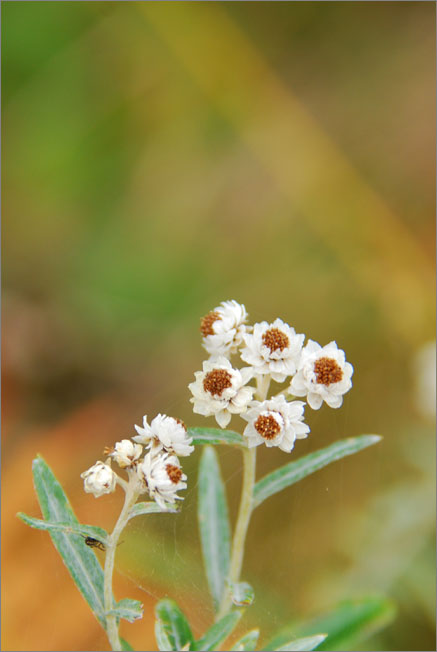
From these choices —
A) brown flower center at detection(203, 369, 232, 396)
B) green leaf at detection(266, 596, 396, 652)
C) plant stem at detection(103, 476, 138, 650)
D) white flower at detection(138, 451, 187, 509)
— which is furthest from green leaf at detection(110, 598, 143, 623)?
green leaf at detection(266, 596, 396, 652)

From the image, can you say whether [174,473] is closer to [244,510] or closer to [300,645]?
[244,510]

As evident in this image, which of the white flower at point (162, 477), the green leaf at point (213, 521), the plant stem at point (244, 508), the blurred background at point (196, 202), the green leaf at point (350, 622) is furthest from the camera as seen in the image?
the blurred background at point (196, 202)

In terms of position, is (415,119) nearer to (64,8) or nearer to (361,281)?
(361,281)

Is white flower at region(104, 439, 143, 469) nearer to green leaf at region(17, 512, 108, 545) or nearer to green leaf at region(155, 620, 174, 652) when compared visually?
green leaf at region(17, 512, 108, 545)

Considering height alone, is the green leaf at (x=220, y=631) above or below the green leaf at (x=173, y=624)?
below

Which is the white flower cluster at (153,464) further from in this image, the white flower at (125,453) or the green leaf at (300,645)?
the green leaf at (300,645)

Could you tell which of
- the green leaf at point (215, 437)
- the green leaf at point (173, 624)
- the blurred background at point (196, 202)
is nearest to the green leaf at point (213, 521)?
the green leaf at point (173, 624)
